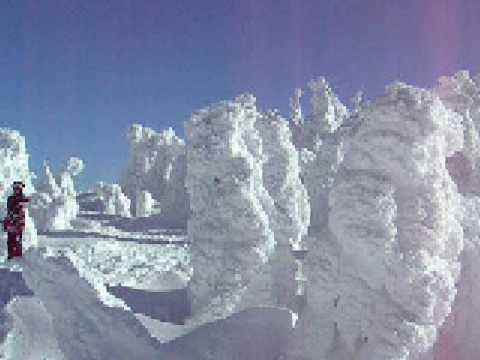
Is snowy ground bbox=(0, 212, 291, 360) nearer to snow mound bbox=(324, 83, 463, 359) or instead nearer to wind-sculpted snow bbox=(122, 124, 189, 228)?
snow mound bbox=(324, 83, 463, 359)

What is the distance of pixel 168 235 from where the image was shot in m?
58.9

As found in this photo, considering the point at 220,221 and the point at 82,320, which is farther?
the point at 220,221

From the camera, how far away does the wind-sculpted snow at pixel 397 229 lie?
1600 centimetres

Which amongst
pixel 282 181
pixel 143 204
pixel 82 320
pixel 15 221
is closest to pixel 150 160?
pixel 143 204

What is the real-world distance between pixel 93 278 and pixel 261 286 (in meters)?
7.19

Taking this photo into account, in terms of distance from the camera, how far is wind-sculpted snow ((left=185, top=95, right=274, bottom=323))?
97.3 feet

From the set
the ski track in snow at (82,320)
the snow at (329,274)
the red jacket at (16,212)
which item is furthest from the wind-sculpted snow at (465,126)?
the red jacket at (16,212)

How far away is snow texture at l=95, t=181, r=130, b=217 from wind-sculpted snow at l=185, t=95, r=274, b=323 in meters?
42.1

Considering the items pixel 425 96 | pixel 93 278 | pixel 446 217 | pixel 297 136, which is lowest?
pixel 93 278

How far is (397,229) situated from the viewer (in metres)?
16.4

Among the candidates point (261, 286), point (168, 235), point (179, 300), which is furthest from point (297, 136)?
point (261, 286)

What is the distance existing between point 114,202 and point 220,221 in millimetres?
45870

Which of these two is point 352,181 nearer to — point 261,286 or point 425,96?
point 425,96

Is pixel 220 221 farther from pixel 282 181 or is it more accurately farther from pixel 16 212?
pixel 282 181
